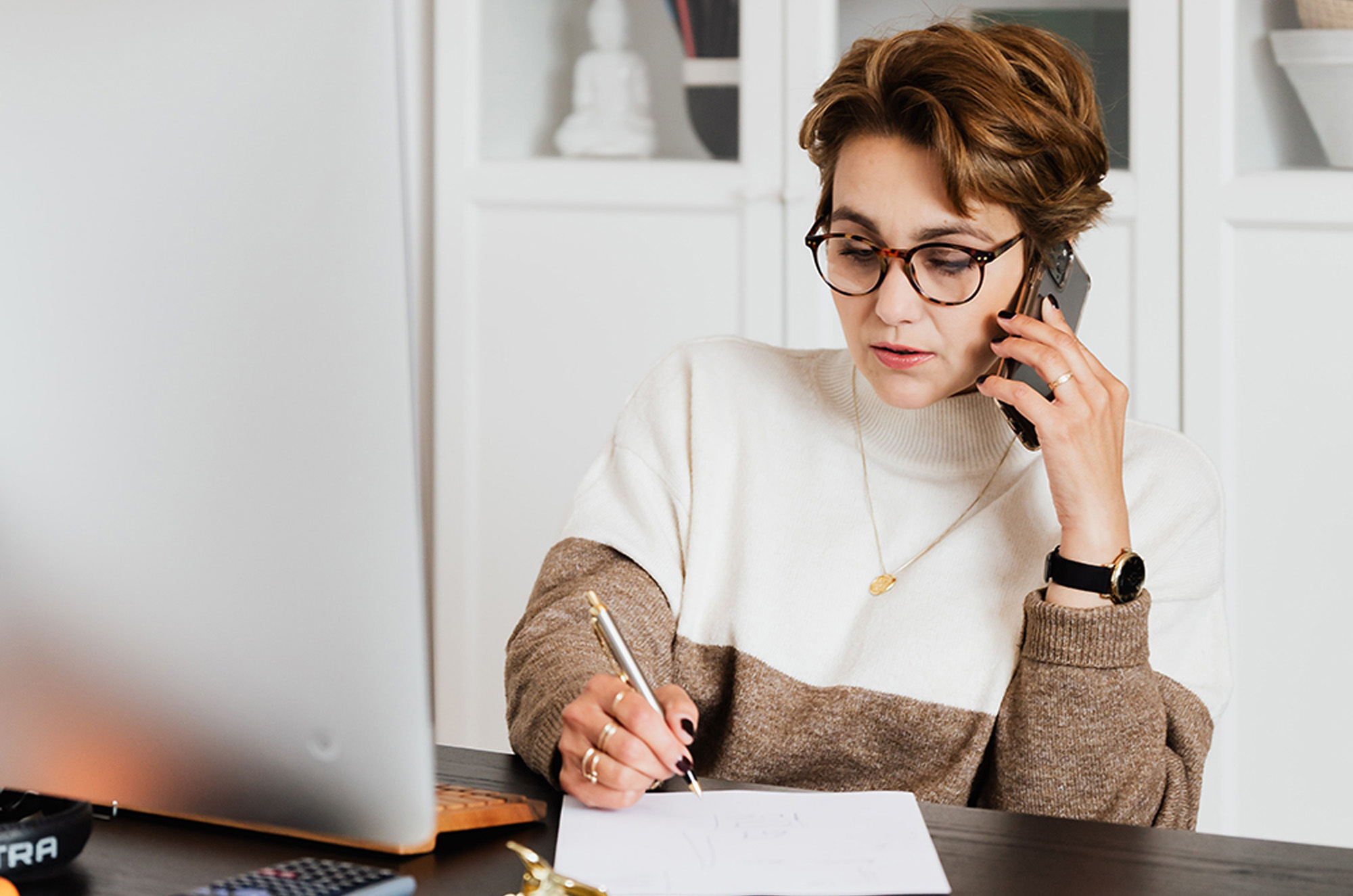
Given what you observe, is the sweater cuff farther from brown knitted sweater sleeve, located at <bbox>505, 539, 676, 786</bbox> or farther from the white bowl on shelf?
the white bowl on shelf

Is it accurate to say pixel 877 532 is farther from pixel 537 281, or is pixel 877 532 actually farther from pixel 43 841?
pixel 537 281

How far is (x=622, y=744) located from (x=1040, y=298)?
25.0 inches

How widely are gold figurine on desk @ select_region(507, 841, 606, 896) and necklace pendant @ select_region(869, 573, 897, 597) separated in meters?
0.64

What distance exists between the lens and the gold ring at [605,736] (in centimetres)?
85

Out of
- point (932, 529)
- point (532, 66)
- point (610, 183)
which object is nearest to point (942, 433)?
point (932, 529)

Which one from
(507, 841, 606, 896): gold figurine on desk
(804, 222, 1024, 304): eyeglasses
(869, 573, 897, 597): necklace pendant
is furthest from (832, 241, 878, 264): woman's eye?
(507, 841, 606, 896): gold figurine on desk

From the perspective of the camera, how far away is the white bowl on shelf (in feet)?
6.38

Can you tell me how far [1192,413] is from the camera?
1984 mm

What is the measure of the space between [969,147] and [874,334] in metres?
0.19

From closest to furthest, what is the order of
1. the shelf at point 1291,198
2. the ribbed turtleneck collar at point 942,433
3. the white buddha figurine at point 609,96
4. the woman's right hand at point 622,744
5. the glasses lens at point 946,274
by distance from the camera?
the woman's right hand at point 622,744 < the glasses lens at point 946,274 < the ribbed turtleneck collar at point 942,433 < the shelf at point 1291,198 < the white buddha figurine at point 609,96

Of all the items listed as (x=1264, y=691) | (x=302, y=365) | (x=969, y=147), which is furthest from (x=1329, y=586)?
(x=302, y=365)

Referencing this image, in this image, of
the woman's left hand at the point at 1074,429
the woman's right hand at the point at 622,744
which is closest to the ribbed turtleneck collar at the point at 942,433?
the woman's left hand at the point at 1074,429

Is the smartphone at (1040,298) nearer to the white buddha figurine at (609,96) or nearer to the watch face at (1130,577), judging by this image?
the watch face at (1130,577)

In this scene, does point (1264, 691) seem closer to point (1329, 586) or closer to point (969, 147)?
point (1329, 586)
